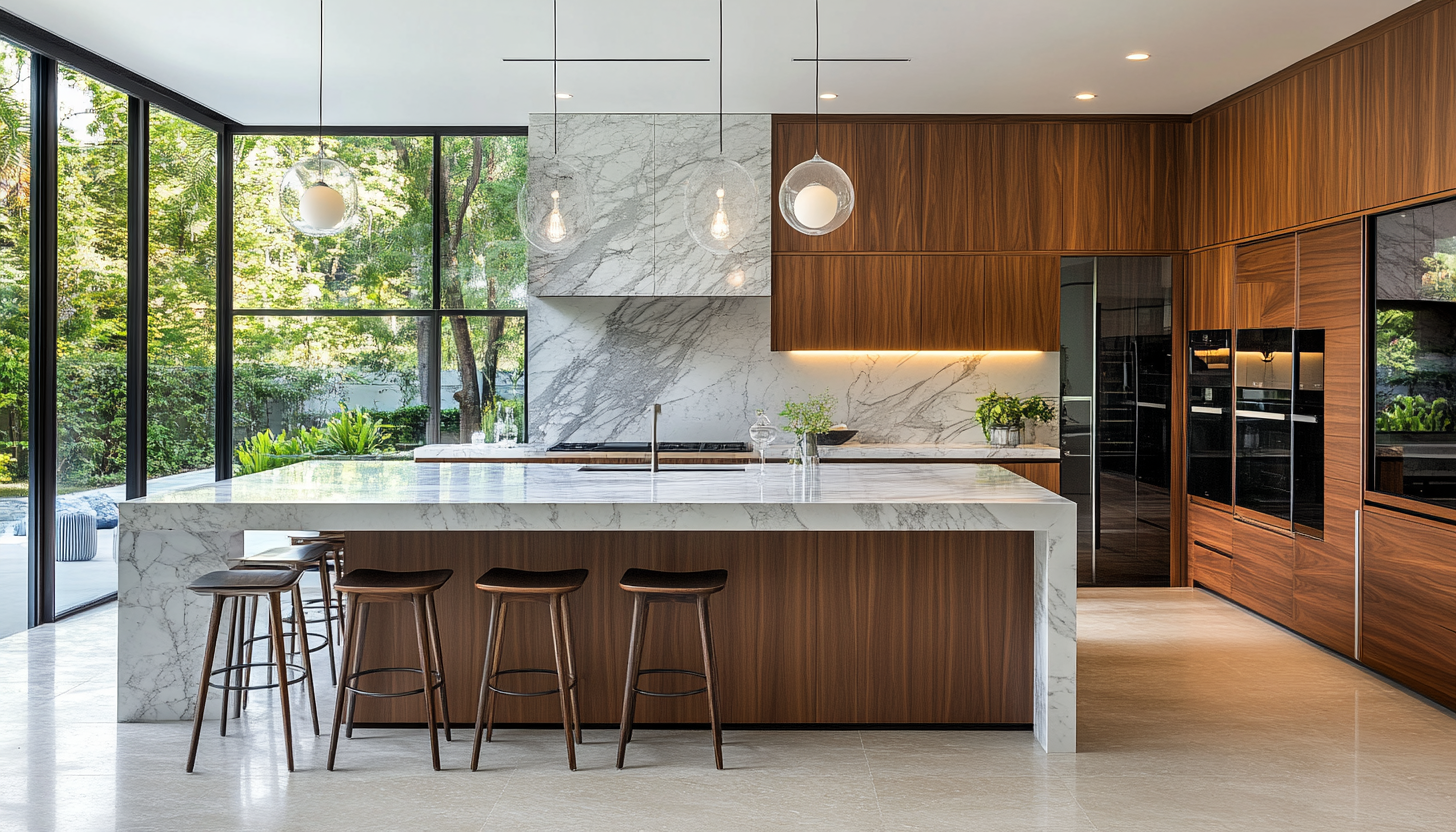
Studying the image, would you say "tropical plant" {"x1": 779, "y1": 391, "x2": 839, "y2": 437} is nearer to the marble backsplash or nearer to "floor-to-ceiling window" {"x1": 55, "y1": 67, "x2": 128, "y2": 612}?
the marble backsplash

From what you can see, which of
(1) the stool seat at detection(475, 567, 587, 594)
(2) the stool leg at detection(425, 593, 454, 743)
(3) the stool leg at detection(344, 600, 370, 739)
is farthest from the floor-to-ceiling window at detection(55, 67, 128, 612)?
(1) the stool seat at detection(475, 567, 587, 594)

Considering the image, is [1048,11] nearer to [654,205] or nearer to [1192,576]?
[654,205]

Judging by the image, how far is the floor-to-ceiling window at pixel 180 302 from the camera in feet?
19.4

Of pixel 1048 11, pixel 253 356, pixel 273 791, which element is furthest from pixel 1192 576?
pixel 253 356

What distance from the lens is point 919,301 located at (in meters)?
6.20

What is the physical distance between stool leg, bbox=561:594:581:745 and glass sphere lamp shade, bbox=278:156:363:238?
1660 mm

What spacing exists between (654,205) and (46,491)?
11.6ft

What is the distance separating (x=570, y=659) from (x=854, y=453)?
2.79m

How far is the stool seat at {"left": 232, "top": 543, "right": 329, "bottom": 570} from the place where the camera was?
3.76m

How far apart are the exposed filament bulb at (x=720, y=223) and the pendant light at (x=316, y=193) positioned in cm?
132

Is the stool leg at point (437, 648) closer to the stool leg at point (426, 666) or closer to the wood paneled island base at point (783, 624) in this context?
the stool leg at point (426, 666)

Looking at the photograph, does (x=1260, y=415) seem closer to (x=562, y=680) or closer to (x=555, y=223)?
(x=555, y=223)

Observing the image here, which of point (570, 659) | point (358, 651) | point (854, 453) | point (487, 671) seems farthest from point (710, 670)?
point (854, 453)

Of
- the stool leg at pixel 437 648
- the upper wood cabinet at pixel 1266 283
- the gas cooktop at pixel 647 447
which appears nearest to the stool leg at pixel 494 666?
the stool leg at pixel 437 648
